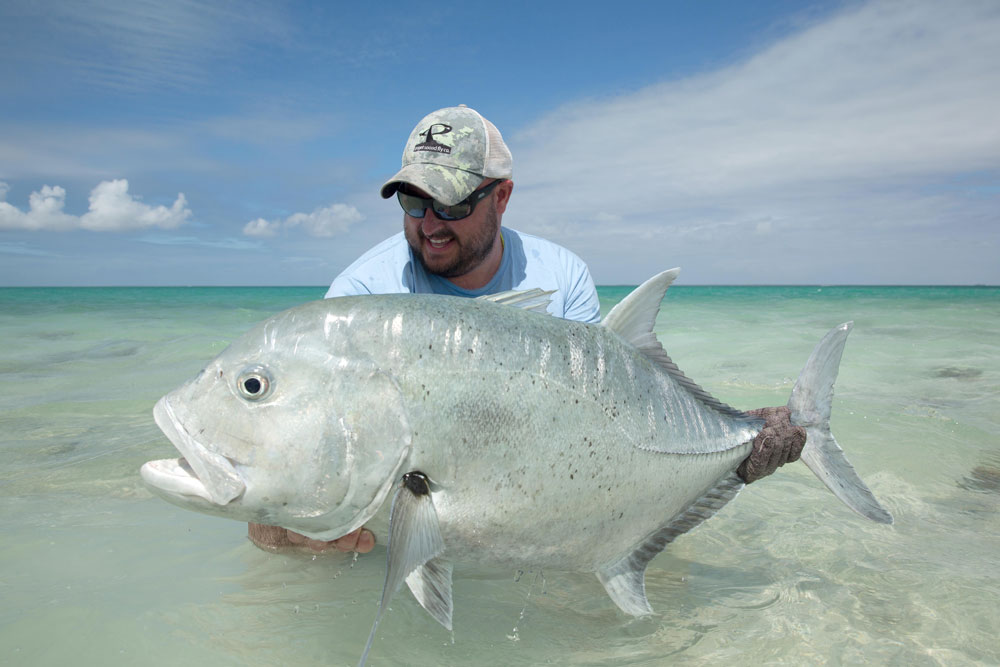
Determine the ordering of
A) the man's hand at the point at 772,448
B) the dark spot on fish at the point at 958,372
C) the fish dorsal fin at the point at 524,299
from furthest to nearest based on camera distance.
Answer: the dark spot on fish at the point at 958,372, the man's hand at the point at 772,448, the fish dorsal fin at the point at 524,299

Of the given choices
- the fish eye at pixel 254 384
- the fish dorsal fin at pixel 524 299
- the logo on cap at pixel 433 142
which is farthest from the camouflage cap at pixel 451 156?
the fish eye at pixel 254 384

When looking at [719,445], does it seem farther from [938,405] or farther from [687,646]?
[938,405]

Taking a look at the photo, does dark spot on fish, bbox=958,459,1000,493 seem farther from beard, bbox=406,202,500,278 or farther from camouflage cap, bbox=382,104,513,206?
camouflage cap, bbox=382,104,513,206

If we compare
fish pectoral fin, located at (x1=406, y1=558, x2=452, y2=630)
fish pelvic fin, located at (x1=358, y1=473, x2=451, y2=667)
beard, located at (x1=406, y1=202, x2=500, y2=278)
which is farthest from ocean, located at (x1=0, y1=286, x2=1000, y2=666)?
beard, located at (x1=406, y1=202, x2=500, y2=278)

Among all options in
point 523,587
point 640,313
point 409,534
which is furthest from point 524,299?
point 523,587

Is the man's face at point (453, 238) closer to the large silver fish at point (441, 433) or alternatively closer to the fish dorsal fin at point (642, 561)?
the large silver fish at point (441, 433)

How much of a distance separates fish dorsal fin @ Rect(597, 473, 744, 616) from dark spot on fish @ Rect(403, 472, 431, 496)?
0.89 m

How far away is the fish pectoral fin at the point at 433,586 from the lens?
6.41 feet

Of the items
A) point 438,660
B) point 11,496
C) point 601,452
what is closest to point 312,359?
point 601,452

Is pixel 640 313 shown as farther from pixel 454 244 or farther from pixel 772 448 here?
pixel 454 244

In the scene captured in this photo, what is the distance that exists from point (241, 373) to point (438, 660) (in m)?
1.34

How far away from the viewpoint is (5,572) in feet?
9.49

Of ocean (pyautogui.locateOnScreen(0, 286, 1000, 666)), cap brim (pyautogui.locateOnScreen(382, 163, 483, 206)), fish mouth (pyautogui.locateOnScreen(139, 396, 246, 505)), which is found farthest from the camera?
cap brim (pyautogui.locateOnScreen(382, 163, 483, 206))

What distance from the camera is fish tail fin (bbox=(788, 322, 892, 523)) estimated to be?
108 inches
